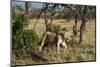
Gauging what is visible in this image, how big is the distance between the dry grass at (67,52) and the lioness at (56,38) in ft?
0.18

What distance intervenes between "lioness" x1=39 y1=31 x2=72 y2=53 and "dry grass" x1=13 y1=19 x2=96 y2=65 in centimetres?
5

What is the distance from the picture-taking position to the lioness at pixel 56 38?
8.15 feet

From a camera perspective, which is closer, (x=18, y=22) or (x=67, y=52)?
(x=18, y=22)

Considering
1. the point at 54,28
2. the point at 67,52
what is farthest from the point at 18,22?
the point at 67,52

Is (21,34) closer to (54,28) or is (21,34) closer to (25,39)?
(25,39)

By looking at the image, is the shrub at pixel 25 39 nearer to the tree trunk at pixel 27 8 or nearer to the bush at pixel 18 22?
the bush at pixel 18 22

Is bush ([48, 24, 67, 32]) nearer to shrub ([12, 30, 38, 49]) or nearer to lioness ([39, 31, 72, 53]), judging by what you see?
lioness ([39, 31, 72, 53])

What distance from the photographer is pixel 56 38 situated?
2.54 metres

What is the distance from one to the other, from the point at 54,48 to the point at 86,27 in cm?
49

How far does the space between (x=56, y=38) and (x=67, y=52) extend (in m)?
0.22

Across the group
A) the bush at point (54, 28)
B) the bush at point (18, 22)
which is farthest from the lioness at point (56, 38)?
the bush at point (18, 22)

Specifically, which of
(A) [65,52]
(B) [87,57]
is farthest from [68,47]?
(B) [87,57]

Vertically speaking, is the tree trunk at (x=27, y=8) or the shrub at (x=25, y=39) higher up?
the tree trunk at (x=27, y=8)

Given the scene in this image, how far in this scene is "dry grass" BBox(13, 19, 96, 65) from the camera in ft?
7.98
